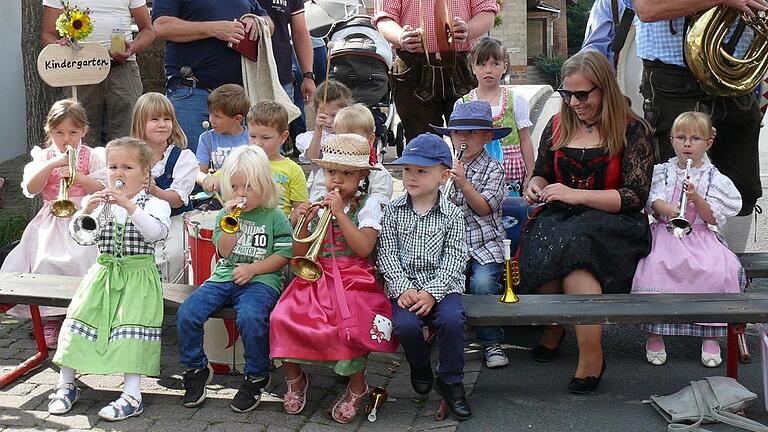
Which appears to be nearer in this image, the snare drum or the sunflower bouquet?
the snare drum

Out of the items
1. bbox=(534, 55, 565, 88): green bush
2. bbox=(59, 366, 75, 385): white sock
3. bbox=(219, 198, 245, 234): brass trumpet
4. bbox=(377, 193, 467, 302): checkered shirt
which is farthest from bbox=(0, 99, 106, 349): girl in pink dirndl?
bbox=(534, 55, 565, 88): green bush

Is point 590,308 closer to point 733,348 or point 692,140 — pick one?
point 733,348

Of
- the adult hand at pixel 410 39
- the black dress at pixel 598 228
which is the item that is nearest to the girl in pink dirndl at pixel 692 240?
the black dress at pixel 598 228

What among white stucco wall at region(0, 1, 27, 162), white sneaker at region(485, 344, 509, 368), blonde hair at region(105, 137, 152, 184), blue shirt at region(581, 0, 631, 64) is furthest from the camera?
white stucco wall at region(0, 1, 27, 162)

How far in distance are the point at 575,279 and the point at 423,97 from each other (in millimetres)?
1801

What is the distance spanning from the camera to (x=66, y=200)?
4723mm

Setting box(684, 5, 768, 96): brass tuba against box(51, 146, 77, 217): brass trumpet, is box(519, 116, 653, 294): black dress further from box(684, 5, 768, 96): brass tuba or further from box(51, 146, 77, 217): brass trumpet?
box(51, 146, 77, 217): brass trumpet

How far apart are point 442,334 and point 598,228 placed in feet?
3.31

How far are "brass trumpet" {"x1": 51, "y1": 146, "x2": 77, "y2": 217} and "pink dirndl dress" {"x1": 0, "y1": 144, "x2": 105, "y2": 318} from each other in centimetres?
48

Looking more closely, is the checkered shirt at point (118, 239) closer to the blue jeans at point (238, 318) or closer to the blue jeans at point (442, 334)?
the blue jeans at point (238, 318)

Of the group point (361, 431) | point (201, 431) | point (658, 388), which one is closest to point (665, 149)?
point (658, 388)

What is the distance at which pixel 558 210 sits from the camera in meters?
4.95

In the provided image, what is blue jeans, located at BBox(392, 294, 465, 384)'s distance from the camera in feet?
14.1

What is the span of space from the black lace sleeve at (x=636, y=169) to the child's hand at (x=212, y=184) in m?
2.09
